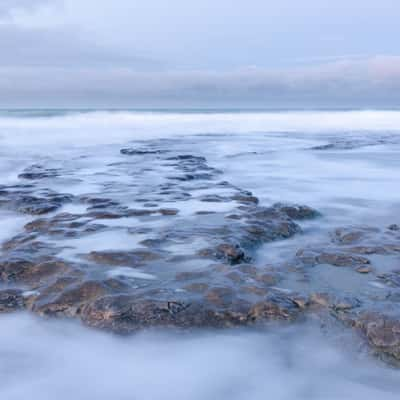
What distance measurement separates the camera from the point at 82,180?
8.46 metres

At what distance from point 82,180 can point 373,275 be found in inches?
223

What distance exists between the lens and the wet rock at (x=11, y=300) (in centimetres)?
346

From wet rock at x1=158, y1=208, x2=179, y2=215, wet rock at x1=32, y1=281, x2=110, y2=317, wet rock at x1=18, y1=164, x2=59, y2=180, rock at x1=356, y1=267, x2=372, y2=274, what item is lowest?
wet rock at x1=18, y1=164, x2=59, y2=180

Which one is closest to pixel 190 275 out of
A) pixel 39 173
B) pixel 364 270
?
pixel 364 270

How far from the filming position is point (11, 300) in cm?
356

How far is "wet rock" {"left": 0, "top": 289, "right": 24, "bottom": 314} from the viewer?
11.4 feet

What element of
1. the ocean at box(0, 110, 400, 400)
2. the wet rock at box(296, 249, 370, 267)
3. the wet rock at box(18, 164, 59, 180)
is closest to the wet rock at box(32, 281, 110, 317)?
the ocean at box(0, 110, 400, 400)

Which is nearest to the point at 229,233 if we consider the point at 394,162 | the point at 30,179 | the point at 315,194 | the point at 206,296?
the point at 206,296

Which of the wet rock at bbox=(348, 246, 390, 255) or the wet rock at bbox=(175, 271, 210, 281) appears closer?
the wet rock at bbox=(175, 271, 210, 281)

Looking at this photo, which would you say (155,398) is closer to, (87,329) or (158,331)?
(158,331)

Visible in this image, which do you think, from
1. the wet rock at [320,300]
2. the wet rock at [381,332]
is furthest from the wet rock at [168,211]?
the wet rock at [381,332]

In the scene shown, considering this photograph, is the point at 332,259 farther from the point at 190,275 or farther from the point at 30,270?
the point at 30,270

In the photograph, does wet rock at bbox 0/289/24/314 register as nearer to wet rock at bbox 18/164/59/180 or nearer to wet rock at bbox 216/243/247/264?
wet rock at bbox 216/243/247/264

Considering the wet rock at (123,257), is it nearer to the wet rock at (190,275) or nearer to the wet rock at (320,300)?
the wet rock at (190,275)
